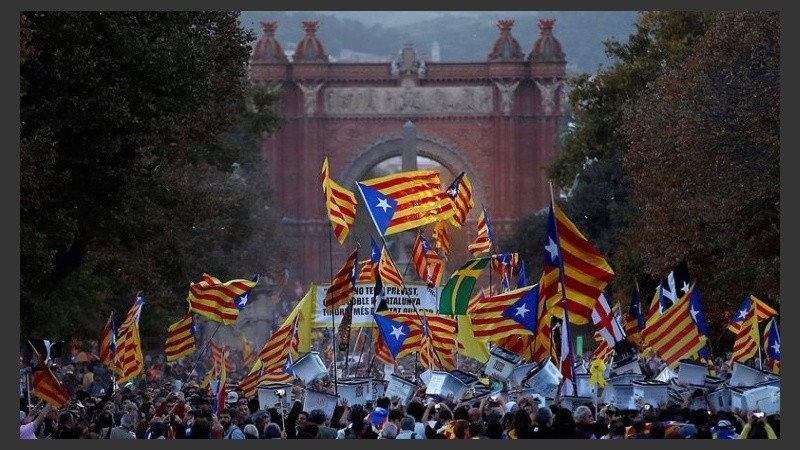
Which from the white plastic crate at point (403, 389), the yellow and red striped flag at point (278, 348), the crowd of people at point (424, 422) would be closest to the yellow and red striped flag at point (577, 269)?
the crowd of people at point (424, 422)

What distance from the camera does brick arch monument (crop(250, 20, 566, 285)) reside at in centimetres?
9300

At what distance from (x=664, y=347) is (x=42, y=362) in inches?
330

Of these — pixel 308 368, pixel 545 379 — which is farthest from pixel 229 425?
pixel 308 368

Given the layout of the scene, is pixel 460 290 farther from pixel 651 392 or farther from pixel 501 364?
pixel 651 392

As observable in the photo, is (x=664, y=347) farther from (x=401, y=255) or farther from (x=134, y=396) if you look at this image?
(x=401, y=255)

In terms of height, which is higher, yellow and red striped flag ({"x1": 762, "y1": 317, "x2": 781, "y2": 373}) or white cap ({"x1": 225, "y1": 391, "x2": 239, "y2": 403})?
yellow and red striped flag ({"x1": 762, "y1": 317, "x2": 781, "y2": 373})

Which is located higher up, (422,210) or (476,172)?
(476,172)

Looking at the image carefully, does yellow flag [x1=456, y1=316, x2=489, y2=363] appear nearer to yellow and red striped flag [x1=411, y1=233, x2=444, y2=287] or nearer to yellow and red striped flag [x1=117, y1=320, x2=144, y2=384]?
yellow and red striped flag [x1=411, y1=233, x2=444, y2=287]

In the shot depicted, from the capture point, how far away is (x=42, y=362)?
23.8 metres

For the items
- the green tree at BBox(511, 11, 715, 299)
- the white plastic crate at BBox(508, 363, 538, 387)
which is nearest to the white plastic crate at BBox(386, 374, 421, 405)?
the white plastic crate at BBox(508, 363, 538, 387)

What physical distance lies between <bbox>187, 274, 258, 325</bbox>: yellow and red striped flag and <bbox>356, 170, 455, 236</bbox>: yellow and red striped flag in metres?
2.21

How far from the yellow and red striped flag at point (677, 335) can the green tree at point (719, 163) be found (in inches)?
204

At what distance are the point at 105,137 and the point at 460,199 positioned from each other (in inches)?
323

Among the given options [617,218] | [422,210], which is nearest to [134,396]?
[422,210]
